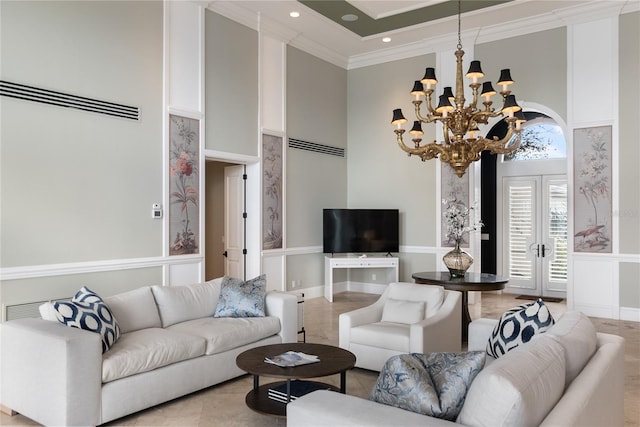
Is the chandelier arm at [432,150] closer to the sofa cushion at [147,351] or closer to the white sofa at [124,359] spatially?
the white sofa at [124,359]

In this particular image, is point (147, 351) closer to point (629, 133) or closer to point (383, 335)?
point (383, 335)

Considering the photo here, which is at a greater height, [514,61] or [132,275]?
[514,61]

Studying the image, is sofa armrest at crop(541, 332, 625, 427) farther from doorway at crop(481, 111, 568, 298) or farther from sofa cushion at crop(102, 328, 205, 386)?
doorway at crop(481, 111, 568, 298)

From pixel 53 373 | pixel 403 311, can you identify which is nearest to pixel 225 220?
pixel 403 311

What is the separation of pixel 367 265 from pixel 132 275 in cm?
399

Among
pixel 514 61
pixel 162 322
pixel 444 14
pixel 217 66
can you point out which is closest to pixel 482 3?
pixel 444 14

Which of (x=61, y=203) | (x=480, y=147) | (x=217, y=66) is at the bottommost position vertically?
(x=61, y=203)

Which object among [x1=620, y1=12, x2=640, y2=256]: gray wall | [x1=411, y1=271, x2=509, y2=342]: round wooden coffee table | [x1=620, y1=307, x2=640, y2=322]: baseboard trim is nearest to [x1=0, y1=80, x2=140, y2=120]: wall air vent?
[x1=411, y1=271, x2=509, y2=342]: round wooden coffee table

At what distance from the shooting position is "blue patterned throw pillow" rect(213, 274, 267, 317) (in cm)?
461

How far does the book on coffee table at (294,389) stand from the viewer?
11.2 feet

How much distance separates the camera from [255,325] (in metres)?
4.40

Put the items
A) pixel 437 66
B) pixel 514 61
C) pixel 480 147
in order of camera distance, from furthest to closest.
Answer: pixel 437 66 < pixel 514 61 < pixel 480 147

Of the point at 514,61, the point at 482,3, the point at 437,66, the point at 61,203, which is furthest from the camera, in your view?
the point at 437,66

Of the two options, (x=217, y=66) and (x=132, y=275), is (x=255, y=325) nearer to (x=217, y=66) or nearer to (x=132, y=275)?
(x=132, y=275)
